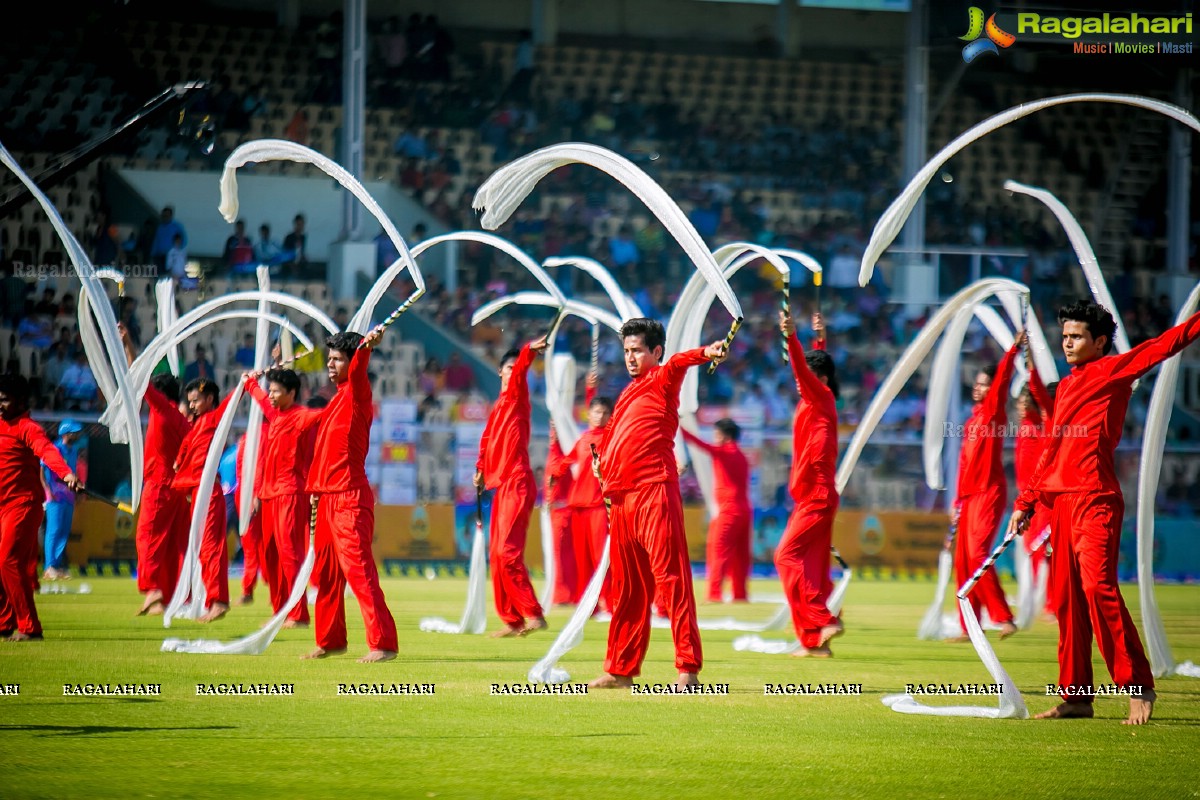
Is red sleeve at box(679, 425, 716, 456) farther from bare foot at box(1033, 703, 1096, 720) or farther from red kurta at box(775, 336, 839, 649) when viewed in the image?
bare foot at box(1033, 703, 1096, 720)

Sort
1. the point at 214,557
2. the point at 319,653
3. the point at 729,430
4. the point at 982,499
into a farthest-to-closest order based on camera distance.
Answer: the point at 729,430 → the point at 214,557 → the point at 982,499 → the point at 319,653

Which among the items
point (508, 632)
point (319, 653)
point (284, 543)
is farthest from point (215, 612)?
point (319, 653)

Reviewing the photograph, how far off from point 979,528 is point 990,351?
14.4 metres

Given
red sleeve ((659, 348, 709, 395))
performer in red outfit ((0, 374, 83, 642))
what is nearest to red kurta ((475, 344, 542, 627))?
performer in red outfit ((0, 374, 83, 642))

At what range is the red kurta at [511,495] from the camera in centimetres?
1198

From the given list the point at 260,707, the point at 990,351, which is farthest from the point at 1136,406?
the point at 260,707

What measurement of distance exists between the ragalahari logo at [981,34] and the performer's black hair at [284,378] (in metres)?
14.6

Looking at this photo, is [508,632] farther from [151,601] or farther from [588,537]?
[151,601]

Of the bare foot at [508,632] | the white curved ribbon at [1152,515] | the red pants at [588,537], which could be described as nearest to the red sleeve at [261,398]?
the bare foot at [508,632]

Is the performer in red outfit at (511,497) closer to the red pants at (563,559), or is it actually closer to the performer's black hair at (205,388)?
the red pants at (563,559)

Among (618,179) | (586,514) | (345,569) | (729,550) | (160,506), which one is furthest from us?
(729,550)

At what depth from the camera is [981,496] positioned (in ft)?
40.9

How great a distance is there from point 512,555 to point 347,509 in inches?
101

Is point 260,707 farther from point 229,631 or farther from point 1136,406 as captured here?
point 1136,406
